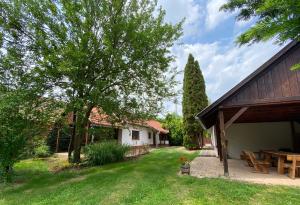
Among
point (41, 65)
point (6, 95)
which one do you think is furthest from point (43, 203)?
point (41, 65)

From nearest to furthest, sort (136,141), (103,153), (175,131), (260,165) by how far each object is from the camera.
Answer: (260,165)
(103,153)
(136,141)
(175,131)

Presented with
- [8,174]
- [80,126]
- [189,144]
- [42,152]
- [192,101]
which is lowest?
[8,174]

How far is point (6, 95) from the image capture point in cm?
851

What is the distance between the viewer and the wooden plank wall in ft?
25.9

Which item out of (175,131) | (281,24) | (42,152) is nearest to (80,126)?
(42,152)

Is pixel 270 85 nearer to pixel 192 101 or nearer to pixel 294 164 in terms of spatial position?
pixel 294 164

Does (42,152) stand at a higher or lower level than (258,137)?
lower

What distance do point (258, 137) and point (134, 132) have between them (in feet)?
45.0

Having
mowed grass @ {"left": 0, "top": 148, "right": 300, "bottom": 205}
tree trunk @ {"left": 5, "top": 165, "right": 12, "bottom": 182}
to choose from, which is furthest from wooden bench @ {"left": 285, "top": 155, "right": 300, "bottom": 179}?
tree trunk @ {"left": 5, "top": 165, "right": 12, "bottom": 182}

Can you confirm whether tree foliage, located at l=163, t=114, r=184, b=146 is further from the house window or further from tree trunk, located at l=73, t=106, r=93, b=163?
tree trunk, located at l=73, t=106, r=93, b=163

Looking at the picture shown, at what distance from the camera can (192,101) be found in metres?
23.7

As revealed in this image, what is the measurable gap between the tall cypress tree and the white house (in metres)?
5.17

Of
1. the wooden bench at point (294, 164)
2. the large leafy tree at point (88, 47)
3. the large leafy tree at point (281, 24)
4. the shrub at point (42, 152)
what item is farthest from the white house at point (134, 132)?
the large leafy tree at point (281, 24)

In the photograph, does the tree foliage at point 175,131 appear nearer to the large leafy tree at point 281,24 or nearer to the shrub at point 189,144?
the shrub at point 189,144
